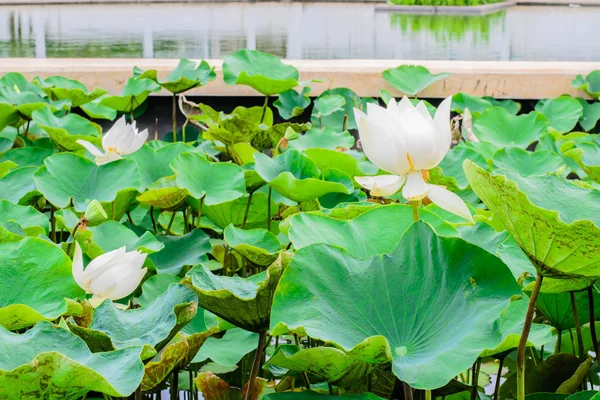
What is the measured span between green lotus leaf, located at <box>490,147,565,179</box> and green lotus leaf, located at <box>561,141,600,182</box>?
0.11 feet

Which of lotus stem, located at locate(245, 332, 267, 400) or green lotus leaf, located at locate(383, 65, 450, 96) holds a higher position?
green lotus leaf, located at locate(383, 65, 450, 96)

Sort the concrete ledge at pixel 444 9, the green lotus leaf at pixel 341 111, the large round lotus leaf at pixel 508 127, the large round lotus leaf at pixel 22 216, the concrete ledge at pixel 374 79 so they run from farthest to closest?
the concrete ledge at pixel 444 9
the concrete ledge at pixel 374 79
the green lotus leaf at pixel 341 111
the large round lotus leaf at pixel 508 127
the large round lotus leaf at pixel 22 216

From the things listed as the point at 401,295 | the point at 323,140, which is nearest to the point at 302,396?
the point at 401,295

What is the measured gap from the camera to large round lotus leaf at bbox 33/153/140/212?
1461 millimetres

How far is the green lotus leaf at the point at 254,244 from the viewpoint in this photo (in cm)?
120

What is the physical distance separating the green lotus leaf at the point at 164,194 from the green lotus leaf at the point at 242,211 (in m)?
→ 0.09

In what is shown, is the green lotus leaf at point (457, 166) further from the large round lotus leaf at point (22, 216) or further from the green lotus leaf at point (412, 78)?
the green lotus leaf at point (412, 78)

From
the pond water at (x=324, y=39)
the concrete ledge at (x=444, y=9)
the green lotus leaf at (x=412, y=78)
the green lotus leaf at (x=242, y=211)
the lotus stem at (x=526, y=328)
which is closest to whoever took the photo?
the lotus stem at (x=526, y=328)

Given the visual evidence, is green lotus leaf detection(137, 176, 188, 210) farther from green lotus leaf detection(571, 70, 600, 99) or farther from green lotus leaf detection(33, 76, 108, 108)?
green lotus leaf detection(571, 70, 600, 99)

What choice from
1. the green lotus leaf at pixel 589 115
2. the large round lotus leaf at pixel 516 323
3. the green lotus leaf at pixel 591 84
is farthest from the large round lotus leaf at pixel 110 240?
the green lotus leaf at pixel 591 84

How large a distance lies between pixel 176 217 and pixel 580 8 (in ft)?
48.7

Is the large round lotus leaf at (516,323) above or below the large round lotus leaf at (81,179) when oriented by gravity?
below

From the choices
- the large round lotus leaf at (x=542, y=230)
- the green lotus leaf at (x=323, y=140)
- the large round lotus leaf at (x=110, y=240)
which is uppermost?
the large round lotus leaf at (x=542, y=230)

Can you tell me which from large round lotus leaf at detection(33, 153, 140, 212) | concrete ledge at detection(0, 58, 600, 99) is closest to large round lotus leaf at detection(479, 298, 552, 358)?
large round lotus leaf at detection(33, 153, 140, 212)
